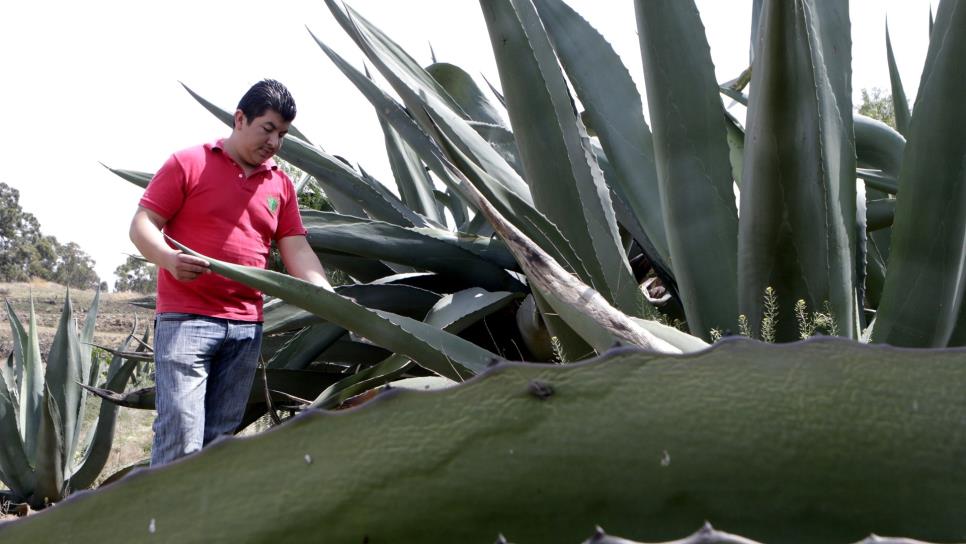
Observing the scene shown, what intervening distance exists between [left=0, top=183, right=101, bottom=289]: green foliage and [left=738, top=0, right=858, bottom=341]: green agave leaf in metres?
36.0

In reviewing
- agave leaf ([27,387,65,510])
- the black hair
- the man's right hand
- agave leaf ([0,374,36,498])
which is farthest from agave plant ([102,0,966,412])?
agave leaf ([0,374,36,498])

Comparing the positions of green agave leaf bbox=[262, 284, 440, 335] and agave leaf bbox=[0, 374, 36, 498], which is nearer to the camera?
green agave leaf bbox=[262, 284, 440, 335]

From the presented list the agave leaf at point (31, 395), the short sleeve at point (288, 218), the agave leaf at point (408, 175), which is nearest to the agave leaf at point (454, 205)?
the agave leaf at point (408, 175)

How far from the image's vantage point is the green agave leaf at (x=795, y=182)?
1.15m

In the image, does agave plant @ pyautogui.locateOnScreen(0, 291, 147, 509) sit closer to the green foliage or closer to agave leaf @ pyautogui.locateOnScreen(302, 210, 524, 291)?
agave leaf @ pyautogui.locateOnScreen(302, 210, 524, 291)

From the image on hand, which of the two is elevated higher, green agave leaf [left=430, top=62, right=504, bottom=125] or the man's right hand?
green agave leaf [left=430, top=62, right=504, bottom=125]

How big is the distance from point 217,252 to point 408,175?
93 centimetres

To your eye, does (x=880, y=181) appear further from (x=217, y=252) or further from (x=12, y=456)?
(x=12, y=456)

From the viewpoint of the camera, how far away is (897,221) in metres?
1.24

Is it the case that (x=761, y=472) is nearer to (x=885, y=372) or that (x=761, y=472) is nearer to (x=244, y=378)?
(x=885, y=372)

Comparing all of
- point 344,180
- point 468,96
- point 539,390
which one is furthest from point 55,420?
point 539,390

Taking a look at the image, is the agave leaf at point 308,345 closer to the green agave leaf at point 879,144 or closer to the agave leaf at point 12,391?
the green agave leaf at point 879,144

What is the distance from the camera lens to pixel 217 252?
221cm

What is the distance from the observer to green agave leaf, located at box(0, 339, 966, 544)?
476 millimetres
